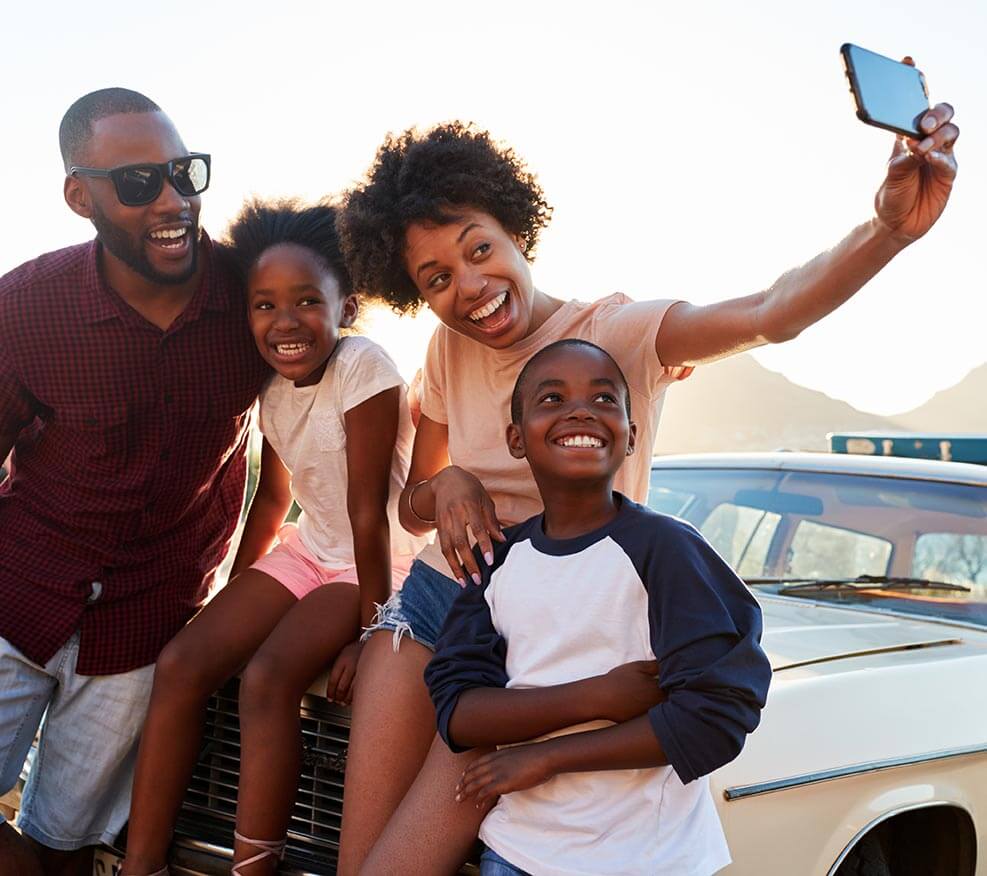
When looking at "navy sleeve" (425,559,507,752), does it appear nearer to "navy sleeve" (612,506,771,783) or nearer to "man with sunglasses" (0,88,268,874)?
"navy sleeve" (612,506,771,783)

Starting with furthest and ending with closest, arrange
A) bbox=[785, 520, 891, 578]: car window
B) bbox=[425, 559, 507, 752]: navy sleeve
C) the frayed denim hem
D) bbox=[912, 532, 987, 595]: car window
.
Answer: bbox=[785, 520, 891, 578]: car window < bbox=[912, 532, 987, 595]: car window < the frayed denim hem < bbox=[425, 559, 507, 752]: navy sleeve

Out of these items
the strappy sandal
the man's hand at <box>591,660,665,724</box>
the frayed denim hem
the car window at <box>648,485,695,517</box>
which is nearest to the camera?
the man's hand at <box>591,660,665,724</box>

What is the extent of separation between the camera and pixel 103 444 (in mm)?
3145

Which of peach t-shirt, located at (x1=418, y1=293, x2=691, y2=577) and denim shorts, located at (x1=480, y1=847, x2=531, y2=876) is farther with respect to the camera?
peach t-shirt, located at (x1=418, y1=293, x2=691, y2=577)

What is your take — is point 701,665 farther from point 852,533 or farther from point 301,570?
point 852,533

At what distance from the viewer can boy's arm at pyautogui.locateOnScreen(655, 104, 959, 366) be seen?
210 cm

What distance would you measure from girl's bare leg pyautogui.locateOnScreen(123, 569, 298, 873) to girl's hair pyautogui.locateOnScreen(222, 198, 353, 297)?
1017 mm

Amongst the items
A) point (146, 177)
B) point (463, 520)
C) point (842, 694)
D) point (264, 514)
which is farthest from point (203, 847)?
point (146, 177)

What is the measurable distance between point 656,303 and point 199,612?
5.20 feet

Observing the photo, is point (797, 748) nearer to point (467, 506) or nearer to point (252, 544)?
point (467, 506)

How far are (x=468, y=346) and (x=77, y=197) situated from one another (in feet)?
3.90

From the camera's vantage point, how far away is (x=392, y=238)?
2.92 meters

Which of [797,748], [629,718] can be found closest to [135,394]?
[629,718]

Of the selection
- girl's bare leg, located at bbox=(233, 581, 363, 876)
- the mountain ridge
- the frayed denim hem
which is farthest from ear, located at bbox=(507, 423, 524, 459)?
the mountain ridge
